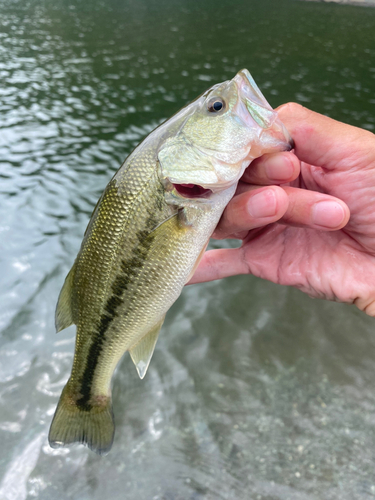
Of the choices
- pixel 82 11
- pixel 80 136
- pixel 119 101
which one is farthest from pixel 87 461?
pixel 82 11

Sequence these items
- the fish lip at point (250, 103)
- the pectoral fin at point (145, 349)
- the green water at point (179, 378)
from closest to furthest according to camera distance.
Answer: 1. the fish lip at point (250, 103)
2. the pectoral fin at point (145, 349)
3. the green water at point (179, 378)

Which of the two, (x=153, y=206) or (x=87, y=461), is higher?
(x=153, y=206)

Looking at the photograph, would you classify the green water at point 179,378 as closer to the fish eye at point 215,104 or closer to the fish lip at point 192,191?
the fish lip at point 192,191

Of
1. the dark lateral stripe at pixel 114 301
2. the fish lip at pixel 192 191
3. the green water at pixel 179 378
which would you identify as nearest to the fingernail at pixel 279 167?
the fish lip at pixel 192 191

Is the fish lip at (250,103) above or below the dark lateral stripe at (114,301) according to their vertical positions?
above

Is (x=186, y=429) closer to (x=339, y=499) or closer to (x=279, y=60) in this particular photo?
(x=339, y=499)

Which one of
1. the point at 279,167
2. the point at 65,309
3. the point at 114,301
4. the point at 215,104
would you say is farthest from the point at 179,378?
the point at 215,104

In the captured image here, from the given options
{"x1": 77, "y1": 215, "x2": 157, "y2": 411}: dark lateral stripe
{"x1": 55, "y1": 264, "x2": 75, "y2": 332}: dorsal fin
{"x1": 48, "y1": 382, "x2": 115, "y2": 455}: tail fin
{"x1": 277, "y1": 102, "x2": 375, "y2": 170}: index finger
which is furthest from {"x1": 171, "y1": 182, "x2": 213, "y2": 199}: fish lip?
{"x1": 48, "y1": 382, "x2": 115, "y2": 455}: tail fin

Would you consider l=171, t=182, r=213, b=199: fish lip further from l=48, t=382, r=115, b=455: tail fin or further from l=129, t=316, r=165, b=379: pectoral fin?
l=48, t=382, r=115, b=455: tail fin
